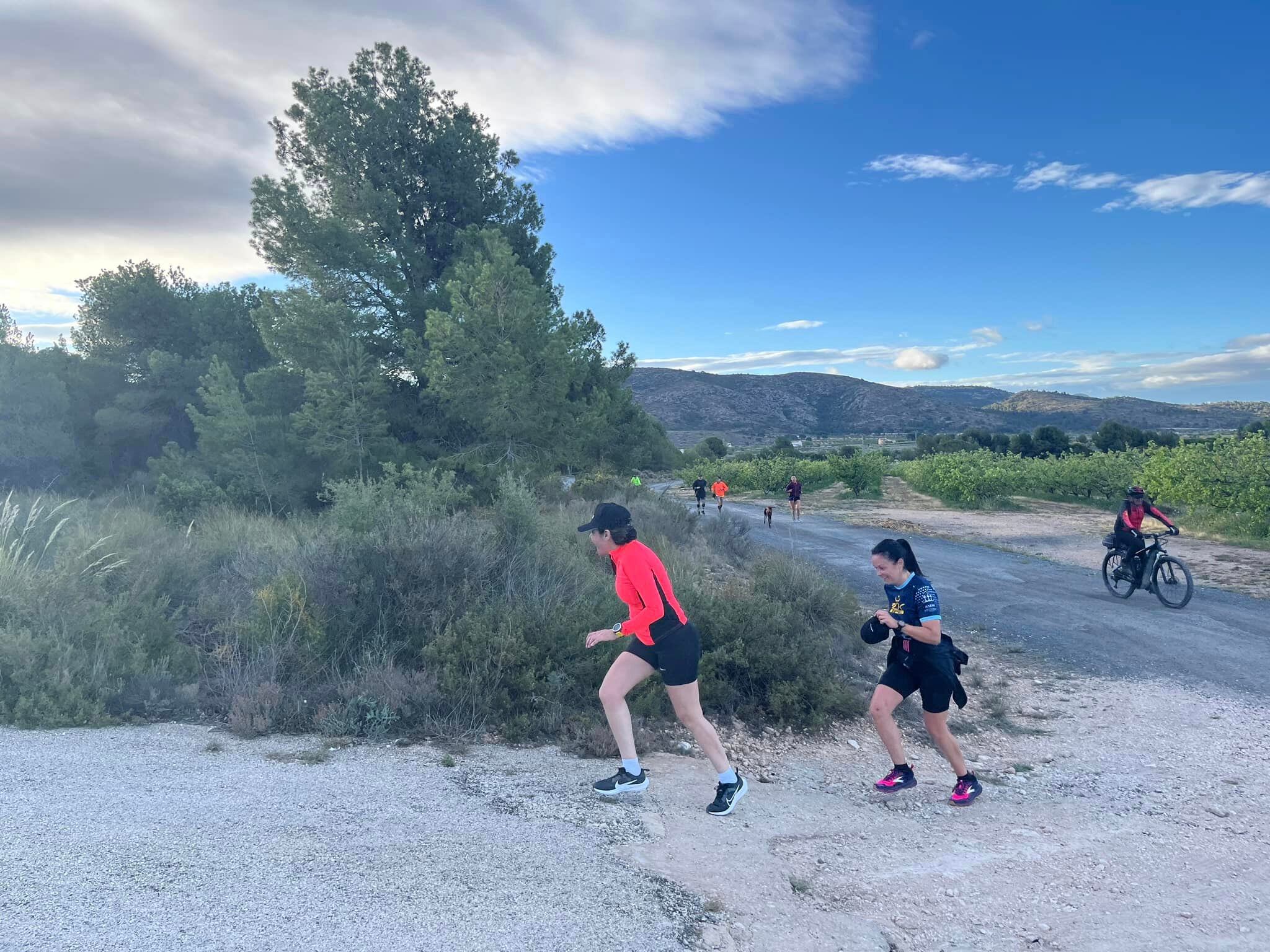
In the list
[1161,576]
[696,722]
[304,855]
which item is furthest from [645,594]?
[1161,576]

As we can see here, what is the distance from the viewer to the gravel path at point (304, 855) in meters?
3.07

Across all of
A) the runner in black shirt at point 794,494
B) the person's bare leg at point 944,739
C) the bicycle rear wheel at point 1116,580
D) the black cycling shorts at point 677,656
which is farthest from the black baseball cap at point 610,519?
the runner in black shirt at point 794,494

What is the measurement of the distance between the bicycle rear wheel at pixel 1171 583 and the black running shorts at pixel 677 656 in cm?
1041

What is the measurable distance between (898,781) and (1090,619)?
7701 mm

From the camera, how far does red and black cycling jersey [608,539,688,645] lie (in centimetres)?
461

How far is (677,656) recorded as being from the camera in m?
4.62

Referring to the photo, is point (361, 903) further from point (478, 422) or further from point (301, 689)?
point (478, 422)

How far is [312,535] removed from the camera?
340 inches

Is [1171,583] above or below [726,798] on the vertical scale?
above

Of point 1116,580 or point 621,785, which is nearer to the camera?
point 621,785

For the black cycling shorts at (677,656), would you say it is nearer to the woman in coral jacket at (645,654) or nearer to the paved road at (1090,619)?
the woman in coral jacket at (645,654)

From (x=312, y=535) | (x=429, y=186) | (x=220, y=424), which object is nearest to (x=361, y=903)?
(x=312, y=535)

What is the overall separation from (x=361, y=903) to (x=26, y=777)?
2.51 m

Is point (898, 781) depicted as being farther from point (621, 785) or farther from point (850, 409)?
point (850, 409)
